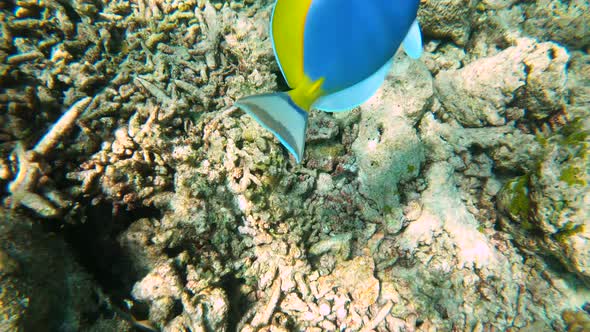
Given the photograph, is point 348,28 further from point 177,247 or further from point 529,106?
point 529,106

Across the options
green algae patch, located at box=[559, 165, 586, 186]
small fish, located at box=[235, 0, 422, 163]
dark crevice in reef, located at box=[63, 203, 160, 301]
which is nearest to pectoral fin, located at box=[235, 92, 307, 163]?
small fish, located at box=[235, 0, 422, 163]

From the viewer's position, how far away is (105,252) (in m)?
2.19

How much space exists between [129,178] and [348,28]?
2011 mm

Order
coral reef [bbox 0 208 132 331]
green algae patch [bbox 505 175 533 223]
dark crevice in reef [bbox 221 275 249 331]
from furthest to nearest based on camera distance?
green algae patch [bbox 505 175 533 223] < dark crevice in reef [bbox 221 275 249 331] < coral reef [bbox 0 208 132 331]

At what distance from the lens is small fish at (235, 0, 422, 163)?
96 centimetres

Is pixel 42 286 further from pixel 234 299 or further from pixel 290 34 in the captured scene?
pixel 290 34

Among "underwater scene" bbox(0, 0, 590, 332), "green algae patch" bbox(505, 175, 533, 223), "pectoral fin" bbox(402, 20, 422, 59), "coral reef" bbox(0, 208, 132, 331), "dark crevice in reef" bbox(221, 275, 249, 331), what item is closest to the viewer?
"pectoral fin" bbox(402, 20, 422, 59)

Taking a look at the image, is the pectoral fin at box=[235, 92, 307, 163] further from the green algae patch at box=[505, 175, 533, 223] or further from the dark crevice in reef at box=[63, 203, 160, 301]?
the green algae patch at box=[505, 175, 533, 223]

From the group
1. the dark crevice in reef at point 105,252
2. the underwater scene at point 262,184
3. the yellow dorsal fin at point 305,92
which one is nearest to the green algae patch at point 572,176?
the underwater scene at point 262,184

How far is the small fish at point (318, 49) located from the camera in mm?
956

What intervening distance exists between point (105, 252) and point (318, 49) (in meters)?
2.22

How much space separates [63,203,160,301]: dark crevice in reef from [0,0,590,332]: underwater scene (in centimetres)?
1

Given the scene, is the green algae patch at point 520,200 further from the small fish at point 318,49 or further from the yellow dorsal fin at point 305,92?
the yellow dorsal fin at point 305,92

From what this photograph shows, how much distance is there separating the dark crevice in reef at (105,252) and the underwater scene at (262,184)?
13 millimetres
